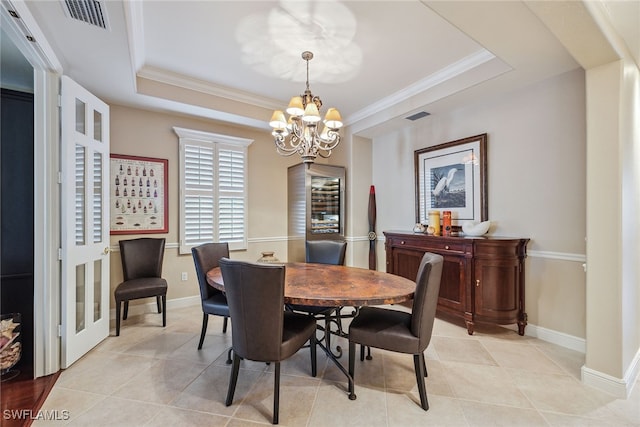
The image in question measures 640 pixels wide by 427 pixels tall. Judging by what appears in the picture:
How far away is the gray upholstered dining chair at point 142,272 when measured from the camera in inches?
118

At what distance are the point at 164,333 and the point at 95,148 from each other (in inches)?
78.4

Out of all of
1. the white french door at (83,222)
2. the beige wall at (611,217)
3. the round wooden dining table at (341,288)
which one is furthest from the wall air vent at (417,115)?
the white french door at (83,222)

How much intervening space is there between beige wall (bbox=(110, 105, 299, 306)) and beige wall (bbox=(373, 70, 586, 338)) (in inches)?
111

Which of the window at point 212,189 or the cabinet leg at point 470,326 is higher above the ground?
the window at point 212,189

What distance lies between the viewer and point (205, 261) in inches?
105

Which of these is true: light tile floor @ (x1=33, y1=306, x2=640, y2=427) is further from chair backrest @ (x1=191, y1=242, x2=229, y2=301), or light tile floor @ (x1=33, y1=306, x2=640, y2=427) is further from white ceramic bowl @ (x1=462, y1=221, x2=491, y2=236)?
white ceramic bowl @ (x1=462, y1=221, x2=491, y2=236)

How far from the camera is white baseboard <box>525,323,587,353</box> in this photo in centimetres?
258

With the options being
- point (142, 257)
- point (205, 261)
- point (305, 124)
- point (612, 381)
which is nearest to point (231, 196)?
point (142, 257)

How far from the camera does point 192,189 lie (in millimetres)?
3914

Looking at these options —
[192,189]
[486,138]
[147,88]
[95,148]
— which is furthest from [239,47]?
[486,138]

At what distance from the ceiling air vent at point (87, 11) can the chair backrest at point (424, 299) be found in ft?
8.72

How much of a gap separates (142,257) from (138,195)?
0.79m

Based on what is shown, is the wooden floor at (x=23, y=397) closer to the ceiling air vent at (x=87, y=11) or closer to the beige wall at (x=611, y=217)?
the ceiling air vent at (x=87, y=11)

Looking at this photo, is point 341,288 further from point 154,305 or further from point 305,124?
point 154,305
